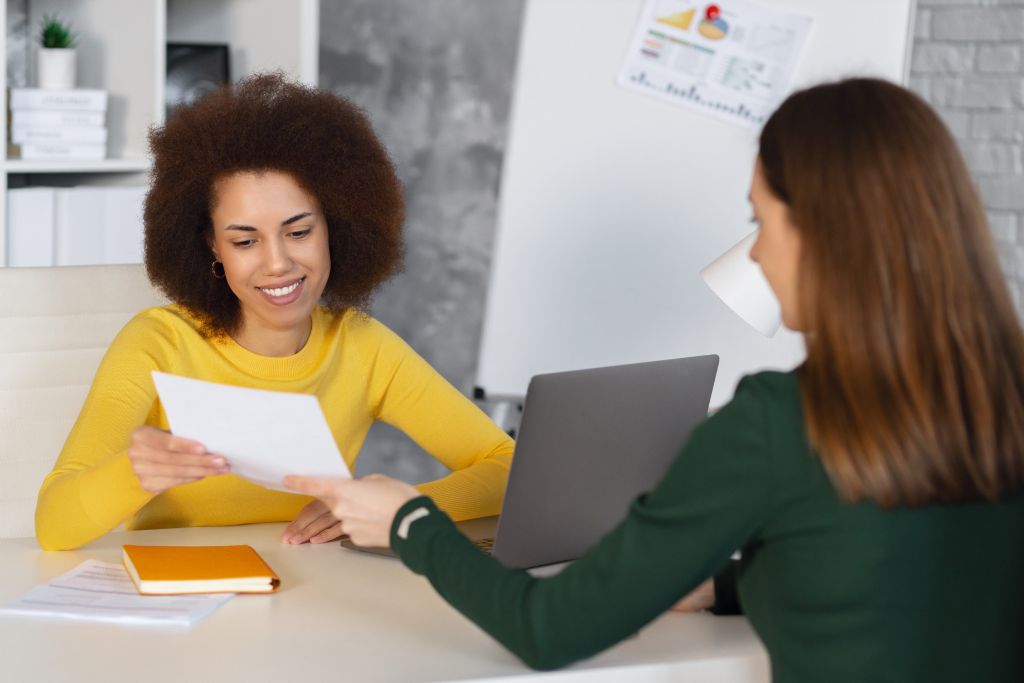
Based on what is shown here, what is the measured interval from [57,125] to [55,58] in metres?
0.14

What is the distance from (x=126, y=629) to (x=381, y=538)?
29 cm

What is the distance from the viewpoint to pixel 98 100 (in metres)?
2.76

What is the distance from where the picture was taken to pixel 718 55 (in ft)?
8.99

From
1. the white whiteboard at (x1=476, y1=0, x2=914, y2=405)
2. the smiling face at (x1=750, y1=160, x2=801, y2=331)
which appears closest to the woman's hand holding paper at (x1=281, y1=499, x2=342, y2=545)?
the smiling face at (x1=750, y1=160, x2=801, y2=331)

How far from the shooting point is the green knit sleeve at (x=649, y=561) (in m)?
1.01

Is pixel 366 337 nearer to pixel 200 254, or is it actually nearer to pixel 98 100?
pixel 200 254

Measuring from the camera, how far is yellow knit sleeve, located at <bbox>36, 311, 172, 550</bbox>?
1.56 meters

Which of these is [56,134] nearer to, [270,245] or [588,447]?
[270,245]

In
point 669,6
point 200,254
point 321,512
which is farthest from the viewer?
point 669,6

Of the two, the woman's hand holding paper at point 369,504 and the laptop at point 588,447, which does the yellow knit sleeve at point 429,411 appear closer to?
the laptop at point 588,447

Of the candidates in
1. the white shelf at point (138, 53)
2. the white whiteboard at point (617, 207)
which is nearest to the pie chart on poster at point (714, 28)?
the white whiteboard at point (617, 207)

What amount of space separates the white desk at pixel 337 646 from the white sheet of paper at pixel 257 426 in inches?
6.2

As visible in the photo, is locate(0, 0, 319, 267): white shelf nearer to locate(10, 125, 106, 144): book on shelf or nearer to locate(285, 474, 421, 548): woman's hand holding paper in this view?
locate(10, 125, 106, 144): book on shelf

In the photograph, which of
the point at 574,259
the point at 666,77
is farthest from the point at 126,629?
the point at 666,77
